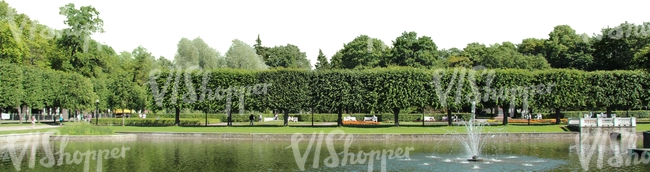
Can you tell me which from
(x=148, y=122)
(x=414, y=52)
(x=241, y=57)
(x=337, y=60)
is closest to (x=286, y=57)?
(x=337, y=60)

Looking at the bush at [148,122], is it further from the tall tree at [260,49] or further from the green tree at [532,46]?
the tall tree at [260,49]

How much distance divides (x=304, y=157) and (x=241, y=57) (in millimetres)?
70023

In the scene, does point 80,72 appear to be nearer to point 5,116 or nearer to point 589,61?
point 5,116

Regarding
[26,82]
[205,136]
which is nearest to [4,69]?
[26,82]

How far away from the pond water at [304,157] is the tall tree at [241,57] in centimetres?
5731

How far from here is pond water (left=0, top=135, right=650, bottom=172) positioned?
27.2 metres

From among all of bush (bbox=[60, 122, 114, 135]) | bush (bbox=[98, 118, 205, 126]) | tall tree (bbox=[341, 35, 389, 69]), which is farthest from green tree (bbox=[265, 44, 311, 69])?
bush (bbox=[60, 122, 114, 135])

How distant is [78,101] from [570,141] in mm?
51659

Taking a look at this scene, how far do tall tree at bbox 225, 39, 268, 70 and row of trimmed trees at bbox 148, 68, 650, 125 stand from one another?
39.6 metres

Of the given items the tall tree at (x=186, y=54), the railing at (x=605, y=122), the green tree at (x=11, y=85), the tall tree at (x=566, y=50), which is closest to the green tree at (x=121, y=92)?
the green tree at (x=11, y=85)

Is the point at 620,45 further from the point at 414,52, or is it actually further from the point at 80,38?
the point at 80,38

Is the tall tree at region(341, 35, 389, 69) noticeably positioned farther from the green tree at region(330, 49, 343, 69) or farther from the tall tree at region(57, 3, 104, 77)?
the tall tree at region(57, 3, 104, 77)

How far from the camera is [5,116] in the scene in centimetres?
8500

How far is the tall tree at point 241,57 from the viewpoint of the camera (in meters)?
99.7
